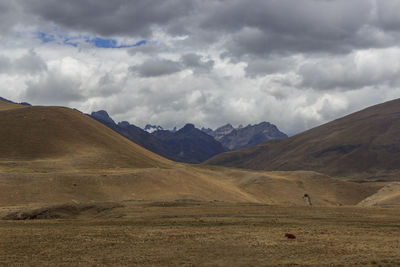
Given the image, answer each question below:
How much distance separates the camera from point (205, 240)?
32.4 meters

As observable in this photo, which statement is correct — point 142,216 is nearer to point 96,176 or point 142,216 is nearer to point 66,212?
point 66,212

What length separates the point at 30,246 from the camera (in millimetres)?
30391

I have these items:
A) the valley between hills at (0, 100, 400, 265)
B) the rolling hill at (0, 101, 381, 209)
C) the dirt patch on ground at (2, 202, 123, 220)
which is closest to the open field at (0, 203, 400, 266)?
the valley between hills at (0, 100, 400, 265)

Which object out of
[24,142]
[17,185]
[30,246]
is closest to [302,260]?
[30,246]

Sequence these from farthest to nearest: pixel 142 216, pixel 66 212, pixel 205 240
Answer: pixel 66 212 → pixel 142 216 → pixel 205 240

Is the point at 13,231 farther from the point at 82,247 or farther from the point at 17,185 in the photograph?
the point at 17,185

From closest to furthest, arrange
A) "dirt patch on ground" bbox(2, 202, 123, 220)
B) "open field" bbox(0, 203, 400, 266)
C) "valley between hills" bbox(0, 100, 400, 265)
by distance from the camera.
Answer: "open field" bbox(0, 203, 400, 266) → "valley between hills" bbox(0, 100, 400, 265) → "dirt patch on ground" bbox(2, 202, 123, 220)

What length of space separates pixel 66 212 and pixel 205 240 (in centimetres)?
2306

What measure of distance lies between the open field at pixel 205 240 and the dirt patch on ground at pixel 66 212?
1.44 metres

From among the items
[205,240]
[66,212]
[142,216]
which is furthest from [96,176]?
[205,240]

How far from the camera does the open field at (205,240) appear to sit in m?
26.7

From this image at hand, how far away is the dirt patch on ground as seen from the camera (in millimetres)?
46950

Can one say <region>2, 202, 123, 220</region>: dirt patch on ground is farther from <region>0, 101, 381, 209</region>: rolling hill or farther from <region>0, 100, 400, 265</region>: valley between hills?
<region>0, 101, 381, 209</region>: rolling hill

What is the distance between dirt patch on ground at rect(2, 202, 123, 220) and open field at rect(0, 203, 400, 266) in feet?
4.74
